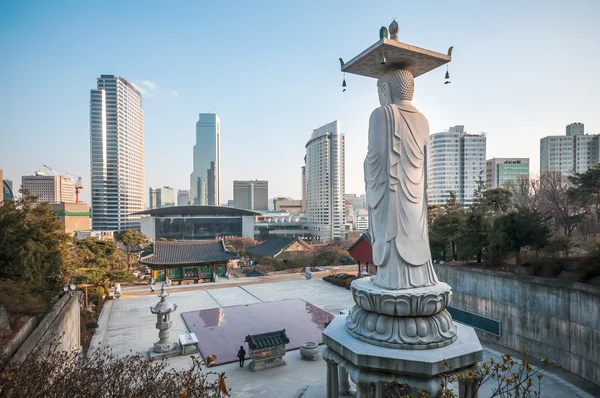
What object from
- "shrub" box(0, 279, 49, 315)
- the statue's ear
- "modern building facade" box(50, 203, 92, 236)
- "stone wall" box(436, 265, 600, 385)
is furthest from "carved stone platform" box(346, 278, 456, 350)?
"modern building facade" box(50, 203, 92, 236)

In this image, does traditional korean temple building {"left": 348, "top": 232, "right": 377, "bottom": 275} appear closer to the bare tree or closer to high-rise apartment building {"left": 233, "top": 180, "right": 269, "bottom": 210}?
the bare tree

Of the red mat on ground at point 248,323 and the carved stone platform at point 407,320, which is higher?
the carved stone platform at point 407,320

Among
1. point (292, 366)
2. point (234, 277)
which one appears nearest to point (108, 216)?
point (234, 277)

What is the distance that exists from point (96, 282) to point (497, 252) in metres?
19.7

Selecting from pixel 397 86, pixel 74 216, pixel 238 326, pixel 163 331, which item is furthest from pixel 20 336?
pixel 74 216

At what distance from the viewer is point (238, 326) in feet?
48.9

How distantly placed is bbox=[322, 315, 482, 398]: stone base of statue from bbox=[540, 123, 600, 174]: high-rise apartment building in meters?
46.8

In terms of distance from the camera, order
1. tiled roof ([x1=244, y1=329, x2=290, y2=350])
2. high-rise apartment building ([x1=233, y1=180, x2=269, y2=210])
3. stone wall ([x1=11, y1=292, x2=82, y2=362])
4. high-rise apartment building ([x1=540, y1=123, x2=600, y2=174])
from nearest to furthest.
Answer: stone wall ([x1=11, y1=292, x2=82, y2=362]) → tiled roof ([x1=244, y1=329, x2=290, y2=350]) → high-rise apartment building ([x1=540, y1=123, x2=600, y2=174]) → high-rise apartment building ([x1=233, y1=180, x2=269, y2=210])

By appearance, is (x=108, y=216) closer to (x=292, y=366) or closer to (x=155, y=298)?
(x=155, y=298)

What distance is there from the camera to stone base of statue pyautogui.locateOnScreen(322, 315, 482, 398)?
577cm

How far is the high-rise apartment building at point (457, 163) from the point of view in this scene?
57.2 metres

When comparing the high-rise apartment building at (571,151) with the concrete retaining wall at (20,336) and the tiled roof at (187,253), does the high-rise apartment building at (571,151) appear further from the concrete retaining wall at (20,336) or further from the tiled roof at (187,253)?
the concrete retaining wall at (20,336)

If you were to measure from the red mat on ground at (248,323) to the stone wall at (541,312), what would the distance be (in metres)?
6.08

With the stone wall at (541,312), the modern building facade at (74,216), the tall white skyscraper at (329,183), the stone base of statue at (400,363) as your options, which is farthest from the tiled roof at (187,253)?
the modern building facade at (74,216)
